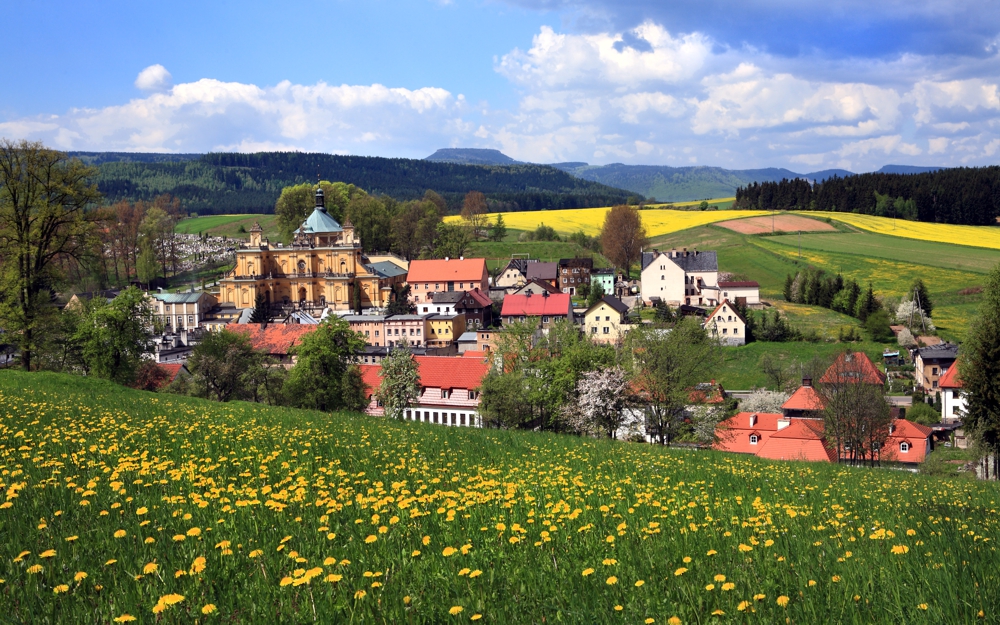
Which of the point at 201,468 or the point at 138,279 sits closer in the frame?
the point at 201,468

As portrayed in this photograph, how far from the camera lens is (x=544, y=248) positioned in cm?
13700

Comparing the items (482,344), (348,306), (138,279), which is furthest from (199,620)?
(138,279)

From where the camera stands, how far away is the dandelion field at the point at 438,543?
5.38 metres

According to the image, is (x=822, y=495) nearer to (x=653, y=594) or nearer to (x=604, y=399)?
(x=653, y=594)

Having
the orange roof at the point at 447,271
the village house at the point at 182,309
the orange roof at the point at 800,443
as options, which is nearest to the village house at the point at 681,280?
the orange roof at the point at 447,271

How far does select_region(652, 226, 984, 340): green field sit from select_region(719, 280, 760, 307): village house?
363 cm

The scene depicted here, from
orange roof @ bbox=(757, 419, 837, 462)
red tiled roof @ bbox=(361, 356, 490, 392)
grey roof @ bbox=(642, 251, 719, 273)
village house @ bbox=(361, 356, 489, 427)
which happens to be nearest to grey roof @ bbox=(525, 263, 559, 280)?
grey roof @ bbox=(642, 251, 719, 273)

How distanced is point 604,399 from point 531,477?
28.1 metres

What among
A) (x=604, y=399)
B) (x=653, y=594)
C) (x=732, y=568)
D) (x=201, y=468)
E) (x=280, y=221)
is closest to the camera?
(x=653, y=594)

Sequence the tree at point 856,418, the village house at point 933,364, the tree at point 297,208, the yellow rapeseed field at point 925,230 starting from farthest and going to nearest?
the tree at point 297,208 < the yellow rapeseed field at point 925,230 < the village house at point 933,364 < the tree at point 856,418

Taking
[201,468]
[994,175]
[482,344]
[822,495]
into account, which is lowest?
[482,344]

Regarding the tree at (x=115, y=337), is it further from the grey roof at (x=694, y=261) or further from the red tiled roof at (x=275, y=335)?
the grey roof at (x=694, y=261)

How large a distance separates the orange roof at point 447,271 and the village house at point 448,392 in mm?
46980

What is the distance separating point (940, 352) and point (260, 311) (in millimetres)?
78346
